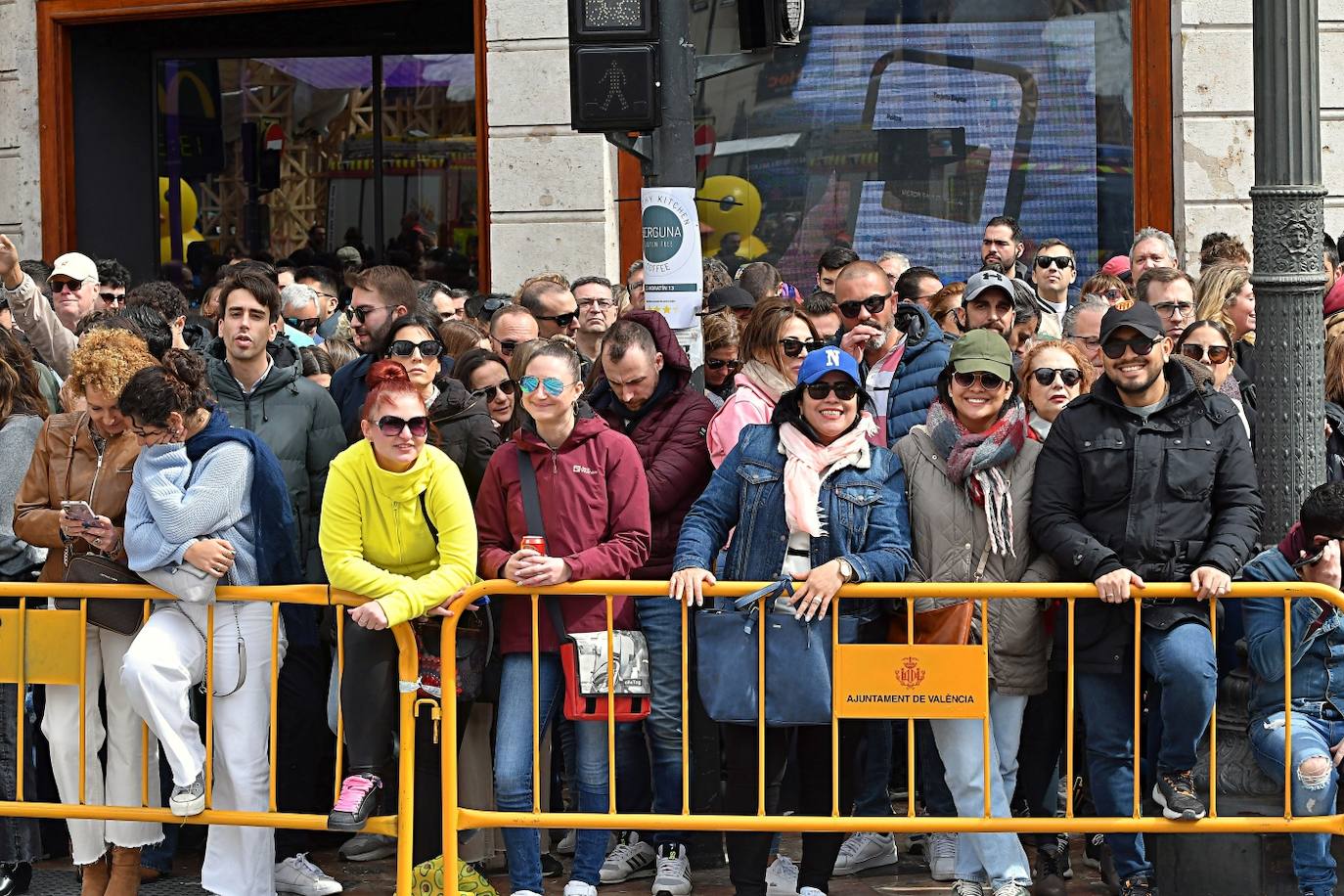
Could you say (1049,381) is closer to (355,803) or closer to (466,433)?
(466,433)

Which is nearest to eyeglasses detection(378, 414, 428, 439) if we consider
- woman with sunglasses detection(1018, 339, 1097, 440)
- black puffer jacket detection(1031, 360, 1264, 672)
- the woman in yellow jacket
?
the woman in yellow jacket

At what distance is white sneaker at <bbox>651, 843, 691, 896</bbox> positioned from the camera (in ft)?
22.9

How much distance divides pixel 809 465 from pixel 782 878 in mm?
1597

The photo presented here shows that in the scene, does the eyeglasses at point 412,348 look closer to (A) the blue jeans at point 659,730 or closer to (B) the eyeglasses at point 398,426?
(B) the eyeglasses at point 398,426

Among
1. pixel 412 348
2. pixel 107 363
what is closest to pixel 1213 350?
pixel 412 348

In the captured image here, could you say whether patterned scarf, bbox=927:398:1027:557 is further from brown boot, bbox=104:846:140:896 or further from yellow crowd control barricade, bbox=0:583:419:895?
brown boot, bbox=104:846:140:896

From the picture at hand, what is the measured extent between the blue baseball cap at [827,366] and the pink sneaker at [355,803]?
2048mm

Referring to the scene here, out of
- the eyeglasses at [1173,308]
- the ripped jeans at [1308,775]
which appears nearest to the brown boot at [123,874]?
Result: the ripped jeans at [1308,775]

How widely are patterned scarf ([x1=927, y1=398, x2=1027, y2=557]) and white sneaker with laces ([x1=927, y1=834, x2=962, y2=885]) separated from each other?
1.25 m

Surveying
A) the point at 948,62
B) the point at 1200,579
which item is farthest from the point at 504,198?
the point at 1200,579

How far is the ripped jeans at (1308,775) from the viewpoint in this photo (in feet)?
20.6

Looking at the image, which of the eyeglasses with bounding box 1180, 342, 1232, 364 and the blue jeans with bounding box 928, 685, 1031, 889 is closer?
the blue jeans with bounding box 928, 685, 1031, 889

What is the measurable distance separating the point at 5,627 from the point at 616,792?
228 cm

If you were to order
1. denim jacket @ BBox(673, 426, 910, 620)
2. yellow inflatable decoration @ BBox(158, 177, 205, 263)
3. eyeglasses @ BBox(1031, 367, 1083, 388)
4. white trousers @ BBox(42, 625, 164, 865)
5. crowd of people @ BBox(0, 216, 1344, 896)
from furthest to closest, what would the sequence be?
1. yellow inflatable decoration @ BBox(158, 177, 205, 263)
2. eyeglasses @ BBox(1031, 367, 1083, 388)
3. white trousers @ BBox(42, 625, 164, 865)
4. denim jacket @ BBox(673, 426, 910, 620)
5. crowd of people @ BBox(0, 216, 1344, 896)
